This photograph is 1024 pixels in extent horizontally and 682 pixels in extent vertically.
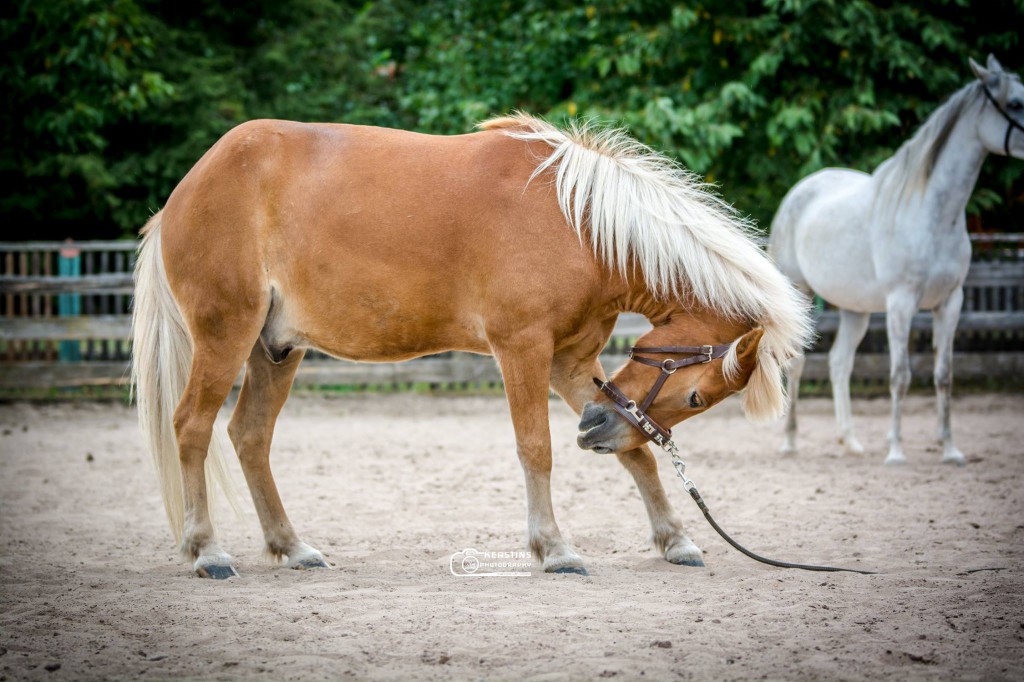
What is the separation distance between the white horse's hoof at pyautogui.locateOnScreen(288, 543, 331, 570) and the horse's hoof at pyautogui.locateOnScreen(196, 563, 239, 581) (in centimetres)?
28

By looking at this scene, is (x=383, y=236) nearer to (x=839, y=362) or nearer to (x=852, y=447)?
(x=852, y=447)

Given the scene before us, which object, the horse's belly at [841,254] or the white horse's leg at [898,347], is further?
the horse's belly at [841,254]

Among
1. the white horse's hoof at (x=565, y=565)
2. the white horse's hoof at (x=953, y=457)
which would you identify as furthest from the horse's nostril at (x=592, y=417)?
the white horse's hoof at (x=953, y=457)

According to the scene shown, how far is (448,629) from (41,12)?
9.53m

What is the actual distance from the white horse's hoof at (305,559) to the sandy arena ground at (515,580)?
0.36ft

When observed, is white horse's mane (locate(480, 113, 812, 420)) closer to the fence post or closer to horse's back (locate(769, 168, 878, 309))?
horse's back (locate(769, 168, 878, 309))

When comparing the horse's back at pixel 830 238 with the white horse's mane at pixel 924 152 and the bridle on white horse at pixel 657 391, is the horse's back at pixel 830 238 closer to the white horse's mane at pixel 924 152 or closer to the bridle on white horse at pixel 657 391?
the white horse's mane at pixel 924 152

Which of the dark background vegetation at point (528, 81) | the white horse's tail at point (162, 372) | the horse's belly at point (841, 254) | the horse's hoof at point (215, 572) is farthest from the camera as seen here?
the dark background vegetation at point (528, 81)

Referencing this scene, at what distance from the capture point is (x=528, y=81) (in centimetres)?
1294

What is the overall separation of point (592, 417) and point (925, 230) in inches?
170

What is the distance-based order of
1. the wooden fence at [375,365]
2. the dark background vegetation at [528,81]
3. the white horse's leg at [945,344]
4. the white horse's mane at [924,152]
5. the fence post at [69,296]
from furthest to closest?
the fence post at [69,296] < the wooden fence at [375,365] < the dark background vegetation at [528,81] < the white horse's leg at [945,344] < the white horse's mane at [924,152]

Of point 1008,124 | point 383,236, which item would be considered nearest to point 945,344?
point 1008,124

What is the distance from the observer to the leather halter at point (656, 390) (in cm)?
393

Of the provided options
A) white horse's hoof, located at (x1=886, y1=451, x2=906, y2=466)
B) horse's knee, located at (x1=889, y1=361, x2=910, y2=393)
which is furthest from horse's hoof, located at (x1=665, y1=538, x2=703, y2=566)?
horse's knee, located at (x1=889, y1=361, x2=910, y2=393)
